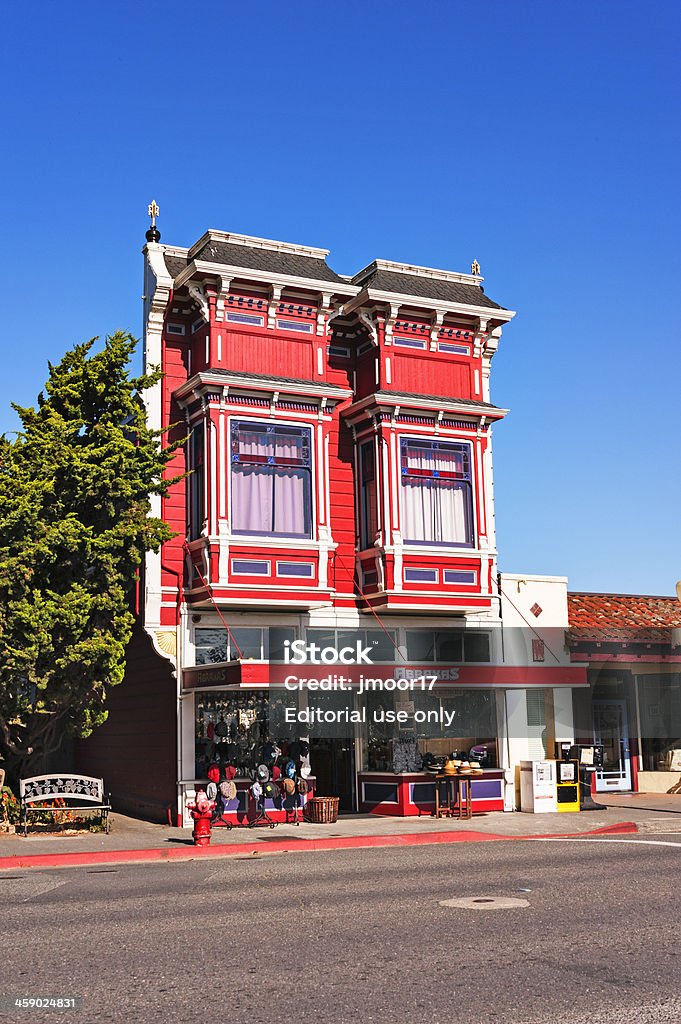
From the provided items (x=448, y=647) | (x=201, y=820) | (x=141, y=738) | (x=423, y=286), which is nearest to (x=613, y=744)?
(x=448, y=647)

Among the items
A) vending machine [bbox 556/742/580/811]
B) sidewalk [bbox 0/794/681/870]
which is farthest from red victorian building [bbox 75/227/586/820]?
sidewalk [bbox 0/794/681/870]

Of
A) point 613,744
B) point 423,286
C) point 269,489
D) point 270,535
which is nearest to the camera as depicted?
point 270,535

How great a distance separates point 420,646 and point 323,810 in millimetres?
4541

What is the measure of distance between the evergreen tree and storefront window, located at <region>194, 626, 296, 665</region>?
2.19 meters

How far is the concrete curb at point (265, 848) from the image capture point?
17.0 metres

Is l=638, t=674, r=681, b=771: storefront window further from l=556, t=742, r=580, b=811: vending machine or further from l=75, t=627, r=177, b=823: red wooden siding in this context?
l=75, t=627, r=177, b=823: red wooden siding

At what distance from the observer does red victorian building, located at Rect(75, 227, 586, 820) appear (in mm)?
23125

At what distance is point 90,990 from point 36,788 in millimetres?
13551

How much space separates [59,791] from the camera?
20797mm

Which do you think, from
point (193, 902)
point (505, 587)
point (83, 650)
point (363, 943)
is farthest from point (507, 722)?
point (363, 943)

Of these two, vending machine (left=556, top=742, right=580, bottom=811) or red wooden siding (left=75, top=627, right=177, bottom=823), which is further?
vending machine (left=556, top=742, right=580, bottom=811)

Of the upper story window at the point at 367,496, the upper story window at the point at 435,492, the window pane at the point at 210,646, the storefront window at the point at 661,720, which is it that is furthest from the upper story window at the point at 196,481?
the storefront window at the point at 661,720

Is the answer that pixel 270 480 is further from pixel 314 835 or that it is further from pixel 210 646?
pixel 314 835

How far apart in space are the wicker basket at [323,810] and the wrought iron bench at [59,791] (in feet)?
13.7
